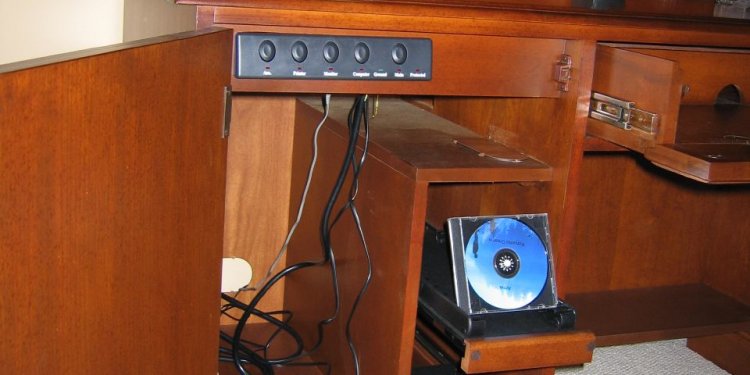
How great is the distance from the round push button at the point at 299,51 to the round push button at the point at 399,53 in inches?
3.9

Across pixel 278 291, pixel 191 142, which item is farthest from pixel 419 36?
pixel 278 291

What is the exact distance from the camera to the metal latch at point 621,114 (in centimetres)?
94

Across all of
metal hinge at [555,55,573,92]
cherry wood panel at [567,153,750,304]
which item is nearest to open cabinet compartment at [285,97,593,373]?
metal hinge at [555,55,573,92]

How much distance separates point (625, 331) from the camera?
4.62 feet

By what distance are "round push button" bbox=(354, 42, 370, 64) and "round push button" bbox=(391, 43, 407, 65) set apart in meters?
0.03

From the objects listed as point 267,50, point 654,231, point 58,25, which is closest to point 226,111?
point 267,50

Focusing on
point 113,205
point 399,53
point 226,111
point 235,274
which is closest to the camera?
point 113,205

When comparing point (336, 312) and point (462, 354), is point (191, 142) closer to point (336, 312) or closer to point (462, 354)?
point (462, 354)

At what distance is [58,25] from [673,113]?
89 cm

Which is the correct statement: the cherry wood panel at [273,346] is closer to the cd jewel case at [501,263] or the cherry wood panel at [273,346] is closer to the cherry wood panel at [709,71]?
the cd jewel case at [501,263]

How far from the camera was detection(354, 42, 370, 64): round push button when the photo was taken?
0.92m

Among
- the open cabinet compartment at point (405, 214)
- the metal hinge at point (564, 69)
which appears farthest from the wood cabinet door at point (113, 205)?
the metal hinge at point (564, 69)

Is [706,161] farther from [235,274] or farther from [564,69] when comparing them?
[235,274]

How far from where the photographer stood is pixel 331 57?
3.00 ft
